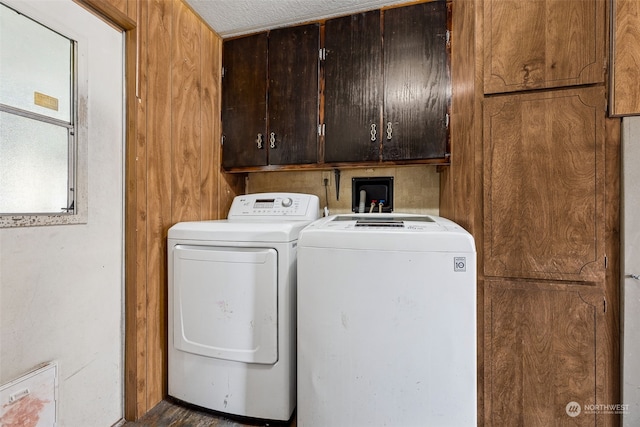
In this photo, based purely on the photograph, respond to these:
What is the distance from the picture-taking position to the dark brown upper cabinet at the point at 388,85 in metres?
1.56

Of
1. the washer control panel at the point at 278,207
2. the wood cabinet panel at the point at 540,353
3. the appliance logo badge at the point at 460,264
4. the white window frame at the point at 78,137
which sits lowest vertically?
the wood cabinet panel at the point at 540,353

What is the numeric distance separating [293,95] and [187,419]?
185cm

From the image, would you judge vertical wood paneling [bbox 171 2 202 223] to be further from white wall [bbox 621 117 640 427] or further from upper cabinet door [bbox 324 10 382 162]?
white wall [bbox 621 117 640 427]

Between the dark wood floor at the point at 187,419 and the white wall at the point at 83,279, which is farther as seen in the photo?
the dark wood floor at the point at 187,419

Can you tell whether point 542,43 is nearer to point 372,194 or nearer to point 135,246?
point 372,194

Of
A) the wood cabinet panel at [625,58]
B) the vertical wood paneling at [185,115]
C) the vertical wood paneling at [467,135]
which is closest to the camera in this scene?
the wood cabinet panel at [625,58]

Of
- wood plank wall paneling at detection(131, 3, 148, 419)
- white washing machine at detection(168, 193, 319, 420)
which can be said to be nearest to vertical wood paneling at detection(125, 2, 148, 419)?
wood plank wall paneling at detection(131, 3, 148, 419)

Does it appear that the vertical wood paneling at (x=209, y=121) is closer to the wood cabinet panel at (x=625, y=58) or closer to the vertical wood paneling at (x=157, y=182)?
the vertical wood paneling at (x=157, y=182)

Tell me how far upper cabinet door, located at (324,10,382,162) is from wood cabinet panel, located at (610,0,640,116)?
0.97 m

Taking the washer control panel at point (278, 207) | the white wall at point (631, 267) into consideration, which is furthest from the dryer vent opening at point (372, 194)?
the white wall at point (631, 267)

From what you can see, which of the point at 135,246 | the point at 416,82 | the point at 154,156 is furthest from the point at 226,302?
the point at 416,82

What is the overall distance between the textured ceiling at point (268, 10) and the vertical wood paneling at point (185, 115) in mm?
121

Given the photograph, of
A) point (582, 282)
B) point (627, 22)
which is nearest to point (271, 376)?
point (582, 282)

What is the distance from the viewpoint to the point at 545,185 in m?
1.14
